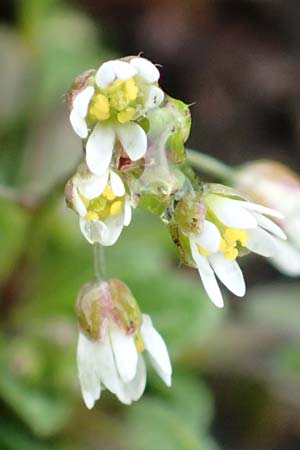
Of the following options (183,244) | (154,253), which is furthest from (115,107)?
(154,253)

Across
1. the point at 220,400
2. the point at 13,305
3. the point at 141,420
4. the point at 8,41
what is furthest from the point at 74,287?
the point at 8,41

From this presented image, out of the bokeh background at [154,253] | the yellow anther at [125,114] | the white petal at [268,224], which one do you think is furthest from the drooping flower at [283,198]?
the yellow anther at [125,114]

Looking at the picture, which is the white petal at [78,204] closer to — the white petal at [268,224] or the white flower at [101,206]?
the white flower at [101,206]

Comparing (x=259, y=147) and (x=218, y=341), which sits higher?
(x=259, y=147)

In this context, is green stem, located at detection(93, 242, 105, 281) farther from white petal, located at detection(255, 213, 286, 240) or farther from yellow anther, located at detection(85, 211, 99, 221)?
white petal, located at detection(255, 213, 286, 240)

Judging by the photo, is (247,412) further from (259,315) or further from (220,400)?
(259,315)

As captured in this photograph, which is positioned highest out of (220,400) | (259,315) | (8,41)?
(8,41)
